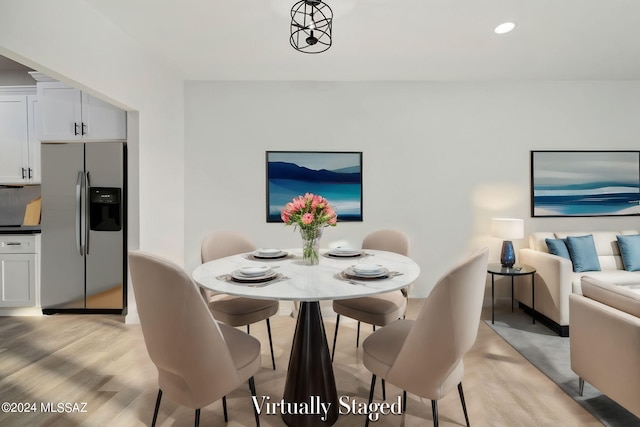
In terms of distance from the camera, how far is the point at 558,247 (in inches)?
134

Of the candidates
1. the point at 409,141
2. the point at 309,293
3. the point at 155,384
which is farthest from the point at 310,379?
the point at 409,141

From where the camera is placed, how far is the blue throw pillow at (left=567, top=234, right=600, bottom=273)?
3297mm

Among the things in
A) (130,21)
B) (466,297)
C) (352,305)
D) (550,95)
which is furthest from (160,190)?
(550,95)

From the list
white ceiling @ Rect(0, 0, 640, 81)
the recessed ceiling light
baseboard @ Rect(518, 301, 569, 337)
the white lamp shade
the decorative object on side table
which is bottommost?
baseboard @ Rect(518, 301, 569, 337)

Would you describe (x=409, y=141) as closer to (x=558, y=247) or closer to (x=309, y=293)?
(x=558, y=247)

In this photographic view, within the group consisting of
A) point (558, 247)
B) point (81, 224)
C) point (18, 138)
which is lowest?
point (558, 247)

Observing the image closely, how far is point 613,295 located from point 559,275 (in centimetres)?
133

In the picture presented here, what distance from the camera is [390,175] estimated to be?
3.94 metres

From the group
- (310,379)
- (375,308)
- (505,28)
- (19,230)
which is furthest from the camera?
(19,230)

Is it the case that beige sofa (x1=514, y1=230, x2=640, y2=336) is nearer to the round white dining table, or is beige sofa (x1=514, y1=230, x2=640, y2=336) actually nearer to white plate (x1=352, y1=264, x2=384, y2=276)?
the round white dining table

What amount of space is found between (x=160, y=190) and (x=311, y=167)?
1.66 m

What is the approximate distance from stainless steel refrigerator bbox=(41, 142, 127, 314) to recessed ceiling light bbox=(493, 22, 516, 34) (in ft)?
11.9

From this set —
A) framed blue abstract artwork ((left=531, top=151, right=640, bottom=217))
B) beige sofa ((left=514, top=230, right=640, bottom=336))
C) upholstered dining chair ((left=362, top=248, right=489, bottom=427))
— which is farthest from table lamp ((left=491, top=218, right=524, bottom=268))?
upholstered dining chair ((left=362, top=248, right=489, bottom=427))

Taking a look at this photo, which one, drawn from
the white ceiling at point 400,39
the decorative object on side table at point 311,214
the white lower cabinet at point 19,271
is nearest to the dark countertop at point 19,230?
the white lower cabinet at point 19,271
